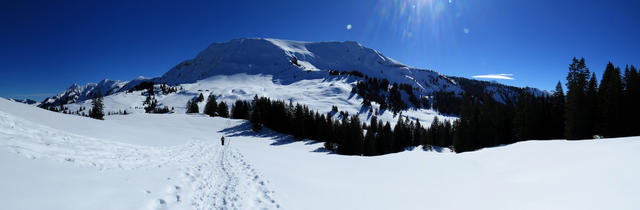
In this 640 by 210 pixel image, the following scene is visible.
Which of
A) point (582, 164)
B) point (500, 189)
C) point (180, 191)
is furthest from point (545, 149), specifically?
point (180, 191)

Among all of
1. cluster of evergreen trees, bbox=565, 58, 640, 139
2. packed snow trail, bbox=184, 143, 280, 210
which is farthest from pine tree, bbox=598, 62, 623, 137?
packed snow trail, bbox=184, 143, 280, 210

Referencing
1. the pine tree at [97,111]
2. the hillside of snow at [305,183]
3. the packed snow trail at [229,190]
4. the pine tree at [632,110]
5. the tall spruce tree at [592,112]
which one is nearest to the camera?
the hillside of snow at [305,183]

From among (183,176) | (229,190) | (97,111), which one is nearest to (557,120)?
(229,190)

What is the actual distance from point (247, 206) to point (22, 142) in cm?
934

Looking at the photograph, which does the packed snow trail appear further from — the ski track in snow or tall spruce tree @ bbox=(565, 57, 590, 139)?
tall spruce tree @ bbox=(565, 57, 590, 139)

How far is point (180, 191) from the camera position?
8.11 meters

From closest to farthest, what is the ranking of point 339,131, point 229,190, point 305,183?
1. point 229,190
2. point 305,183
3. point 339,131

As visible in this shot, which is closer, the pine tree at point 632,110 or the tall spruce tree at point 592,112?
the pine tree at point 632,110

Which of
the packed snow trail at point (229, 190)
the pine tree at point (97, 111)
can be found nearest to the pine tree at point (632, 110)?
the packed snow trail at point (229, 190)

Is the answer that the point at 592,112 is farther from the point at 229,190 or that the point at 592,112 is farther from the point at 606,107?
the point at 229,190

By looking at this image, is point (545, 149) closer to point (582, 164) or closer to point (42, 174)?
point (582, 164)

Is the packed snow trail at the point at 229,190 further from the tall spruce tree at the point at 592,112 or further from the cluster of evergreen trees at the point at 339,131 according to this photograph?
the tall spruce tree at the point at 592,112

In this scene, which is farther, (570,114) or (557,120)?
(557,120)

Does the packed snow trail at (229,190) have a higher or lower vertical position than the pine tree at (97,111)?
lower
